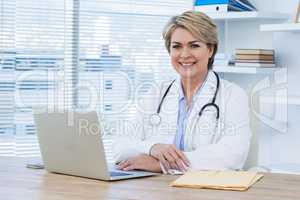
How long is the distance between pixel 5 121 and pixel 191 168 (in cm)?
191

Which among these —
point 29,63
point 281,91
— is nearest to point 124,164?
point 281,91

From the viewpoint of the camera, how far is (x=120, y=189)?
1.88 metres

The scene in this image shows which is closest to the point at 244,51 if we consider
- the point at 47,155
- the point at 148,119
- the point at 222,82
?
the point at 222,82

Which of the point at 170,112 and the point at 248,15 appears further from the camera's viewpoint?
the point at 248,15

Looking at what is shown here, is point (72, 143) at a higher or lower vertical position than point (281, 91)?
lower

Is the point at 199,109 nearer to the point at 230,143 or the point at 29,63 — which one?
the point at 230,143

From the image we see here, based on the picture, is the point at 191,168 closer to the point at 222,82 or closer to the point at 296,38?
the point at 222,82

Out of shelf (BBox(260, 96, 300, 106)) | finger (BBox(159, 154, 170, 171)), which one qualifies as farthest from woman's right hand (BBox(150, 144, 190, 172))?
shelf (BBox(260, 96, 300, 106))

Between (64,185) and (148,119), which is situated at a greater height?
(148,119)

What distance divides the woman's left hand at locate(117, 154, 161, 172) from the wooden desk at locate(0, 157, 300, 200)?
13 cm

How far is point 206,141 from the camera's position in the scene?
267 cm

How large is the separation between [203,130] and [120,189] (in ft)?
2.95

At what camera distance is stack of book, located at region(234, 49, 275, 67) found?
3.39m

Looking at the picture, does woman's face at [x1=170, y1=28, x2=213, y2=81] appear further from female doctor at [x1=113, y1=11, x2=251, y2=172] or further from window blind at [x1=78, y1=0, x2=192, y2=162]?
window blind at [x1=78, y1=0, x2=192, y2=162]
